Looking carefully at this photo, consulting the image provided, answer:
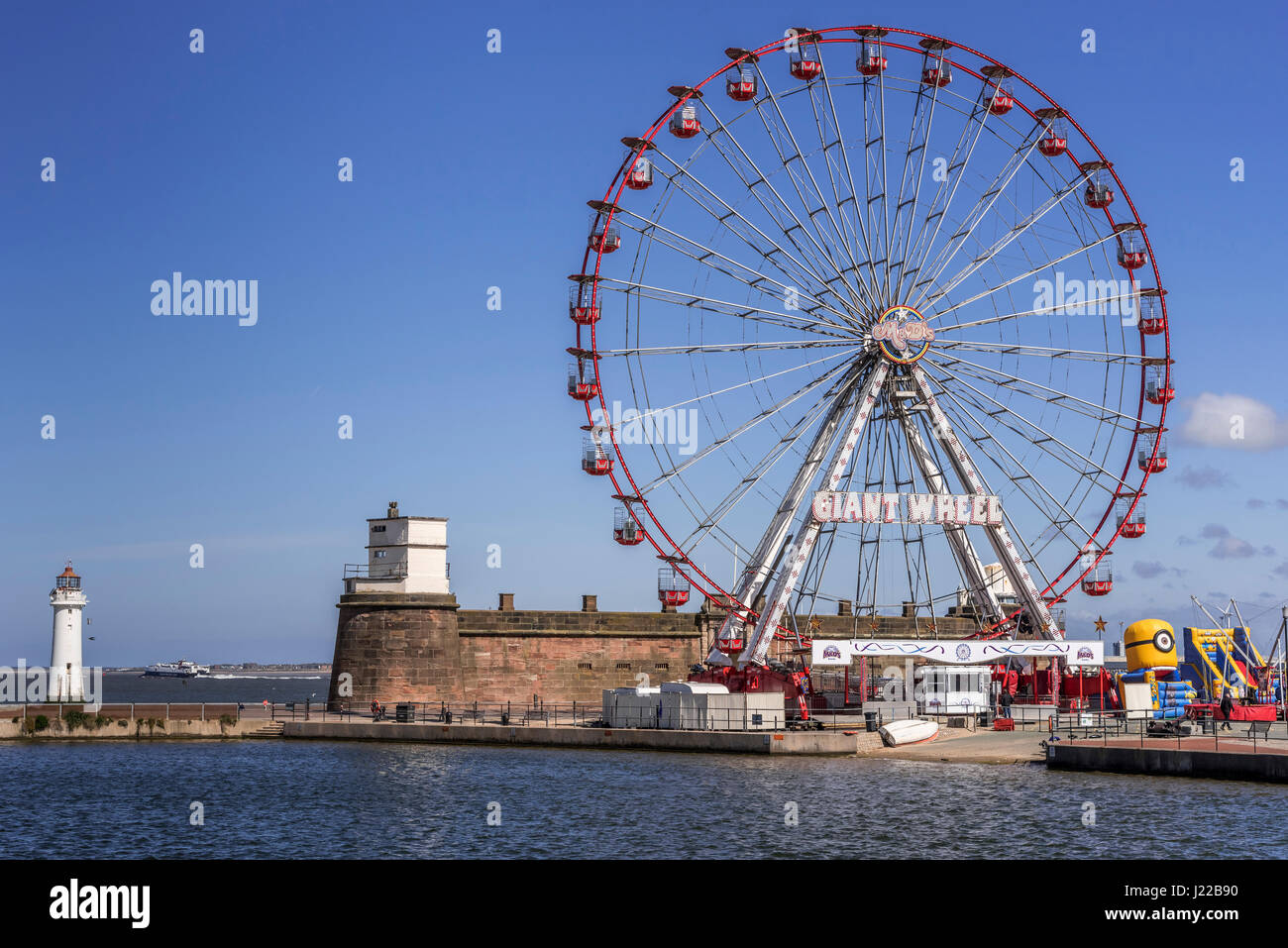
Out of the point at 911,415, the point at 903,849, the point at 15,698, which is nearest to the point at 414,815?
the point at 903,849

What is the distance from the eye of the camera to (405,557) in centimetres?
6172

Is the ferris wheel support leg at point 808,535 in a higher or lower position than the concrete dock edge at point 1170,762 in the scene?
higher

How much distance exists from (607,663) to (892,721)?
18223 mm

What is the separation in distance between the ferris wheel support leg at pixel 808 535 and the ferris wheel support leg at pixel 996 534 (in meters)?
1.92

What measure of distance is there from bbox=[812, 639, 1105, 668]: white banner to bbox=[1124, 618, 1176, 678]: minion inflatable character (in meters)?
1.35

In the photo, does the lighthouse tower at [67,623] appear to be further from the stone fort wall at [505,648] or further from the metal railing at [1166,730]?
the metal railing at [1166,730]

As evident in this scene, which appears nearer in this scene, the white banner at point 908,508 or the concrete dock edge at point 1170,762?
the concrete dock edge at point 1170,762

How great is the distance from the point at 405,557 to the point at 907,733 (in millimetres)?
23900

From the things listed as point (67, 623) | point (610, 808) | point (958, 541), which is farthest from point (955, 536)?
point (67, 623)

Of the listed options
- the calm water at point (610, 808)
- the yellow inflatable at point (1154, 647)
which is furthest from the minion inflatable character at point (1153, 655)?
the calm water at point (610, 808)

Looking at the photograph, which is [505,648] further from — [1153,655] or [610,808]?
[610,808]

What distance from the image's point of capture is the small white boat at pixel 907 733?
47.9 meters

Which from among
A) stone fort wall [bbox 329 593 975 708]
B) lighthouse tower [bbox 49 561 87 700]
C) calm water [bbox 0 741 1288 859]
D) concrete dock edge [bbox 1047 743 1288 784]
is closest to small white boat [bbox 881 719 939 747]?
calm water [bbox 0 741 1288 859]
